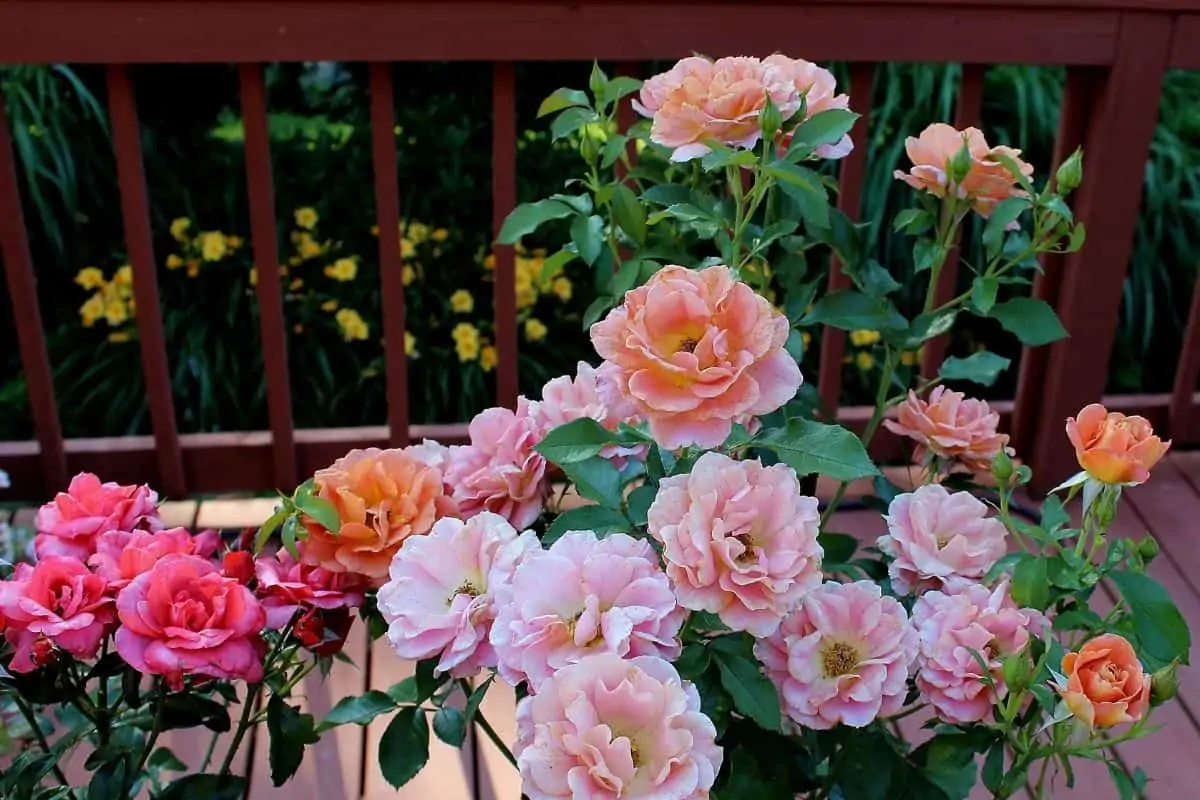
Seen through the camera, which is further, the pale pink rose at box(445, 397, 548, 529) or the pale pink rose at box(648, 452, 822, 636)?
the pale pink rose at box(445, 397, 548, 529)

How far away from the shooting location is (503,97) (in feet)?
6.00

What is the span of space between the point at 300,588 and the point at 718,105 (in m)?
0.49

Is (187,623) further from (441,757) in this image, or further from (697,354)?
(441,757)

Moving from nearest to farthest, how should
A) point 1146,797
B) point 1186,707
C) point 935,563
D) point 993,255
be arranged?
point 935,563, point 993,255, point 1146,797, point 1186,707

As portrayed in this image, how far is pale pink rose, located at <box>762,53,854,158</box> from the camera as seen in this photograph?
3.45 feet

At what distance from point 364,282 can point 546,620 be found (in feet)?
6.76

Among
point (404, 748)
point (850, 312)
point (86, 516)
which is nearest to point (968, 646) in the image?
point (850, 312)

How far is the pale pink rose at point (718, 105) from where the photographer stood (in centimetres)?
101

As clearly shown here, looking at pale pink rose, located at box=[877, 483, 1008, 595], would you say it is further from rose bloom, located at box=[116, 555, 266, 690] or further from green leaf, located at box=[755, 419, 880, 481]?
rose bloom, located at box=[116, 555, 266, 690]

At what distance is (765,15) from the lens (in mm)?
1766

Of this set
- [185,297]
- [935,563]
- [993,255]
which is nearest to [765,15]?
[993,255]

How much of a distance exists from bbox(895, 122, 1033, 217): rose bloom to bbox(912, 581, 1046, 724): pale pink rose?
334 mm

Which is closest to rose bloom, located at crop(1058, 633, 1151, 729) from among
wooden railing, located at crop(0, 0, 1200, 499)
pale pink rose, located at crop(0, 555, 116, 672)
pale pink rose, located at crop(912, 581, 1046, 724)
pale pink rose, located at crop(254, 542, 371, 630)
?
pale pink rose, located at crop(912, 581, 1046, 724)

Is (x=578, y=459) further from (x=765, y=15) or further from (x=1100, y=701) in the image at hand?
(x=765, y=15)
